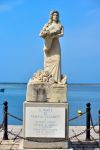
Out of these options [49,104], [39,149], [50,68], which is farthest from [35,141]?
[50,68]

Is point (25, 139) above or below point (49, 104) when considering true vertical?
below

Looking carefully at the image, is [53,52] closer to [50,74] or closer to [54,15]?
[50,74]

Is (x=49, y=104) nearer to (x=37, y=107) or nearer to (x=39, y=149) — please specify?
(x=37, y=107)

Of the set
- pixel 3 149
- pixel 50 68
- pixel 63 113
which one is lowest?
pixel 3 149

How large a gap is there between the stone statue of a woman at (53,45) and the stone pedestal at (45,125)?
0.81 meters

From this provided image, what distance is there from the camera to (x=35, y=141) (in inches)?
495

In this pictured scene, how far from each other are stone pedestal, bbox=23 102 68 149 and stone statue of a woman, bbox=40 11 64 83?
0.81 m

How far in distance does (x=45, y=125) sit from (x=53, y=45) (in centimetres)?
213

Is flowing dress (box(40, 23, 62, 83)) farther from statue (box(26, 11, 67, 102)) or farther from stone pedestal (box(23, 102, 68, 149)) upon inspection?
stone pedestal (box(23, 102, 68, 149))

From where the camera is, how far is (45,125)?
41.3 feet

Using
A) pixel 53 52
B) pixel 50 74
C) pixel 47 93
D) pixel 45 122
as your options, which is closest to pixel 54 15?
pixel 53 52

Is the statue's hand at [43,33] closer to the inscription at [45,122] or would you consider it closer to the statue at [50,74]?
the statue at [50,74]

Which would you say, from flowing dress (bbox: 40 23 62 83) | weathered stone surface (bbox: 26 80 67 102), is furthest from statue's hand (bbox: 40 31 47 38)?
weathered stone surface (bbox: 26 80 67 102)

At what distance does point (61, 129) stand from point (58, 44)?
2.25 m
